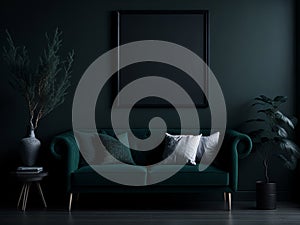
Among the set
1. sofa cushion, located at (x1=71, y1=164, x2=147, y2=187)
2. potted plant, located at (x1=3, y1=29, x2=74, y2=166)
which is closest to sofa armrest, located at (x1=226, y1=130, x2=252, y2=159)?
sofa cushion, located at (x1=71, y1=164, x2=147, y2=187)

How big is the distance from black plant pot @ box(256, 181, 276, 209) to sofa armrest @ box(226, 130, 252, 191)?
0.33m

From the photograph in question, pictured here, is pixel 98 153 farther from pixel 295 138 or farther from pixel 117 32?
pixel 295 138

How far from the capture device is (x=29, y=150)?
Answer: 518 centimetres

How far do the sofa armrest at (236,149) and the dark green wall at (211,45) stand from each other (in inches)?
23.5

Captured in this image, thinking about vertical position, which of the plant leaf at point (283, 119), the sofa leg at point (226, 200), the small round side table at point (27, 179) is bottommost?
the sofa leg at point (226, 200)

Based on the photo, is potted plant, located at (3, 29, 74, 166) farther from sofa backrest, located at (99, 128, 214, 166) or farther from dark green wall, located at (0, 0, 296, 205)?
sofa backrest, located at (99, 128, 214, 166)

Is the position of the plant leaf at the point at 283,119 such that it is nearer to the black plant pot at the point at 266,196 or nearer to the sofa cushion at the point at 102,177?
the black plant pot at the point at 266,196

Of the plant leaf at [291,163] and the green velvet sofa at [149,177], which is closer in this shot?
the green velvet sofa at [149,177]

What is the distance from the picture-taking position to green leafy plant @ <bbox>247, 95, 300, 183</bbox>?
5152mm

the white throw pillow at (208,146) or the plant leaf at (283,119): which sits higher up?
the plant leaf at (283,119)

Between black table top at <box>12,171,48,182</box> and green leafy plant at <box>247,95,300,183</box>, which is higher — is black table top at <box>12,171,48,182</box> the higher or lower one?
the lower one

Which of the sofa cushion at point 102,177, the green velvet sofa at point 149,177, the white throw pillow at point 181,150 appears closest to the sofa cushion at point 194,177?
the green velvet sofa at point 149,177

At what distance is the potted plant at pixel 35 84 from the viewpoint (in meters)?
5.22

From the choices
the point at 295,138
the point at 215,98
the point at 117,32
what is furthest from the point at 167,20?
the point at 295,138
